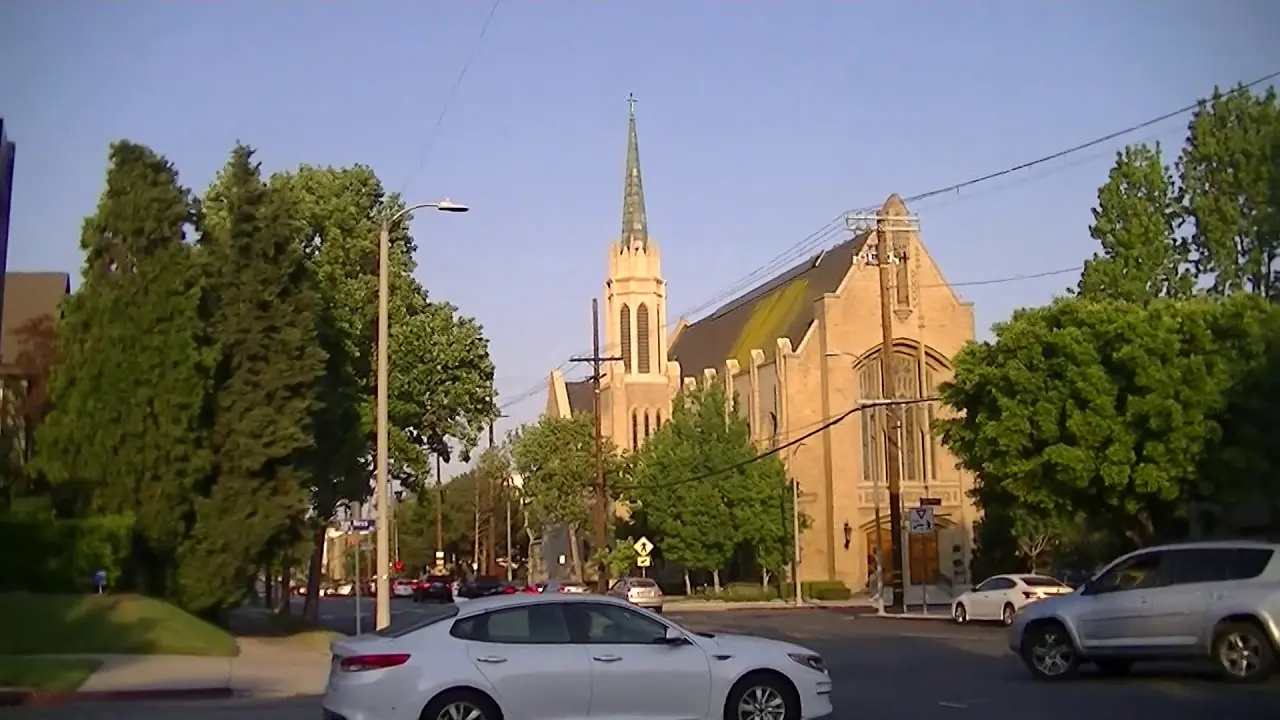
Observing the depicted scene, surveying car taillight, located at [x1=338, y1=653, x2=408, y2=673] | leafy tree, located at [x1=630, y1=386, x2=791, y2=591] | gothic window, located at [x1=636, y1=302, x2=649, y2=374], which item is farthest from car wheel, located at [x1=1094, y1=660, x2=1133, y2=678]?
gothic window, located at [x1=636, y1=302, x2=649, y2=374]

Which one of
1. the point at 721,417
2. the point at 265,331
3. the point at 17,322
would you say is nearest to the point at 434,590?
the point at 721,417

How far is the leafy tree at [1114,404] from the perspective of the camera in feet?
122

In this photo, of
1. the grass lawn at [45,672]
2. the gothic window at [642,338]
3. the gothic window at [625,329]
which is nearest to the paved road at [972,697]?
the grass lawn at [45,672]

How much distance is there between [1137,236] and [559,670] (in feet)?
142

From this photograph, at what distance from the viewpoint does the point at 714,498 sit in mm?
70562

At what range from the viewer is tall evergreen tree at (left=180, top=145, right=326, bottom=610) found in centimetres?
3444

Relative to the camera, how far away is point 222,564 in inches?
1353

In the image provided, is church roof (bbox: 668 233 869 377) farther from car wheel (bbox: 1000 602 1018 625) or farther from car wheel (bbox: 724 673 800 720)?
car wheel (bbox: 724 673 800 720)

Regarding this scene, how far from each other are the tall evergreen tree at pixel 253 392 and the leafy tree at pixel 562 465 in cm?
4252

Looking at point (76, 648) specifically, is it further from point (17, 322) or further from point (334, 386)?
point (17, 322)

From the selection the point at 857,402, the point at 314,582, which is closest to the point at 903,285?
the point at 857,402

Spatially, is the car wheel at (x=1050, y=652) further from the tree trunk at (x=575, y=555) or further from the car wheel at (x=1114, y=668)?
the tree trunk at (x=575, y=555)

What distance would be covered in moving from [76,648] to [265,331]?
1026 centimetres

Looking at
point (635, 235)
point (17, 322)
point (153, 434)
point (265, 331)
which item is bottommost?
point (153, 434)
